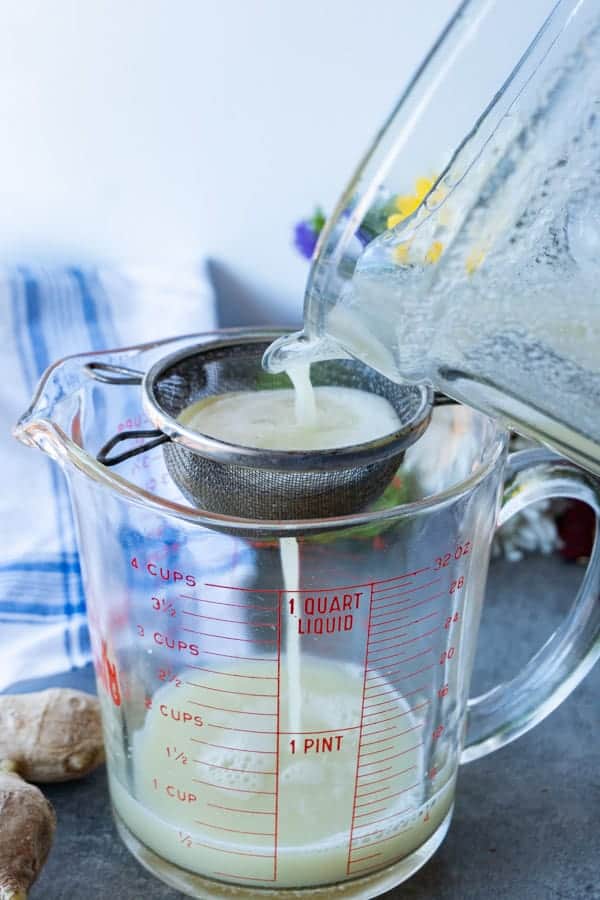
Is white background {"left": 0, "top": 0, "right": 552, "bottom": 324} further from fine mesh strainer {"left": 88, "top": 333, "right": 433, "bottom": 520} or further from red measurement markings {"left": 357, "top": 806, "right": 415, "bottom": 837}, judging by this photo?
red measurement markings {"left": 357, "top": 806, "right": 415, "bottom": 837}

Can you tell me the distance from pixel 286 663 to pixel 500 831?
223mm

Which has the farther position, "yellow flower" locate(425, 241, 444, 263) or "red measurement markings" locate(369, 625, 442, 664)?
"red measurement markings" locate(369, 625, 442, 664)

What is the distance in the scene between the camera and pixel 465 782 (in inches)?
32.2

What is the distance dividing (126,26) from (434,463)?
729 mm

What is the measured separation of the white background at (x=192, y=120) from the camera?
119 cm

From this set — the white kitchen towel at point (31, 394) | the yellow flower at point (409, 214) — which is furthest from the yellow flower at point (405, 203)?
the white kitchen towel at point (31, 394)

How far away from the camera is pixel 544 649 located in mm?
752

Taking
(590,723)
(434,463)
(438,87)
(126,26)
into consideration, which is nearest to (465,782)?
(590,723)

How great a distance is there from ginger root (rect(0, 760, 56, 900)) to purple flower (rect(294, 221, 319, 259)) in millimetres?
716

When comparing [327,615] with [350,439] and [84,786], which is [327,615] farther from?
[84,786]

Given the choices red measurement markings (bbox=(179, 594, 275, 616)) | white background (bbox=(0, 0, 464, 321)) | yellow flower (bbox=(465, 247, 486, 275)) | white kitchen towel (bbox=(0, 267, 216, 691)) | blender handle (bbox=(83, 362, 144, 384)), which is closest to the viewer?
yellow flower (bbox=(465, 247, 486, 275))

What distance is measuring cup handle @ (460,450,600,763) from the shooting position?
2.23 feet

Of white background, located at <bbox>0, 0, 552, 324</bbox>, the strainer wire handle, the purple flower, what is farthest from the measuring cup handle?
white background, located at <bbox>0, 0, 552, 324</bbox>

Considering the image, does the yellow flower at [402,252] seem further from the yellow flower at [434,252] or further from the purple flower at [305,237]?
the purple flower at [305,237]
